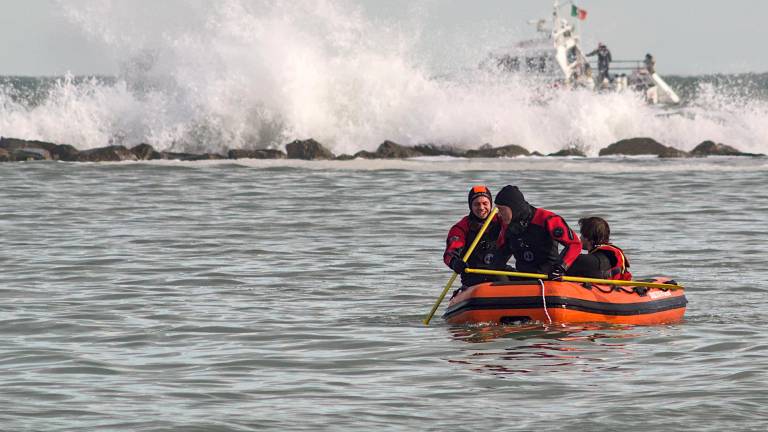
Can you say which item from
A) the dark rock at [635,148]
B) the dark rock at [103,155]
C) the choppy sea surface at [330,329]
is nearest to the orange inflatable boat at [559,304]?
the choppy sea surface at [330,329]

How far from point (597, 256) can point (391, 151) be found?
26.5 m

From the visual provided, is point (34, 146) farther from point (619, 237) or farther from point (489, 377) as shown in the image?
point (489, 377)

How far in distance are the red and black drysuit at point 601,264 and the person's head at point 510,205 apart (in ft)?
2.23

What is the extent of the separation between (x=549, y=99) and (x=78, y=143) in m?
14.8

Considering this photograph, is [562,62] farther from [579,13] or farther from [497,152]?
[497,152]

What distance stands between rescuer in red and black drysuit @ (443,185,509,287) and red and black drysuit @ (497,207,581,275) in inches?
4.5

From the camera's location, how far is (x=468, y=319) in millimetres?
12969

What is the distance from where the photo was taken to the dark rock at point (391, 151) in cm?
3959

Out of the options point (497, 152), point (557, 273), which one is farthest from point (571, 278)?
point (497, 152)

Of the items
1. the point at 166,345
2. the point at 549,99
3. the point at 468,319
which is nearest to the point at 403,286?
the point at 468,319

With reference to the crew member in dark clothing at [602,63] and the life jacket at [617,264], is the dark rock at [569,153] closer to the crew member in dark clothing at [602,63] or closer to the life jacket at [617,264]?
the crew member in dark clothing at [602,63]

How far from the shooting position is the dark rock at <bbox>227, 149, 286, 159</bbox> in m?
38.8

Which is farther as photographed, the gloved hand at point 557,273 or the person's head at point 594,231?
the person's head at point 594,231

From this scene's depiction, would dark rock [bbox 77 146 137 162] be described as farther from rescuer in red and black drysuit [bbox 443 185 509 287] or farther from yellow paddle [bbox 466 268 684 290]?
yellow paddle [bbox 466 268 684 290]
